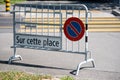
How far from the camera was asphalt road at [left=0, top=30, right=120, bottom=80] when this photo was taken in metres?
8.69

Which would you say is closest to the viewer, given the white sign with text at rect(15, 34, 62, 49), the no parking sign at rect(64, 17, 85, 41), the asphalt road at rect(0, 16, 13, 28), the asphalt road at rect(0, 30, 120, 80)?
the asphalt road at rect(0, 30, 120, 80)

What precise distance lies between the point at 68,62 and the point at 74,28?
3.69ft

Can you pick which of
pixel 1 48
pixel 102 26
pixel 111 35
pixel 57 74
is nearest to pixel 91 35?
pixel 111 35

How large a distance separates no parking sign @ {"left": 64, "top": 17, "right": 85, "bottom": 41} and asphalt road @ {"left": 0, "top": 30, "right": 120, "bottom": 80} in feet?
2.49

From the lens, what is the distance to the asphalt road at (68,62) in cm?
869

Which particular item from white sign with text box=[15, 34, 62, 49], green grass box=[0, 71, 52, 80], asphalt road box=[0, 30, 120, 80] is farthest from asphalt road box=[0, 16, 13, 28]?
green grass box=[0, 71, 52, 80]

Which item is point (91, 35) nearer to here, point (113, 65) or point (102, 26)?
point (102, 26)

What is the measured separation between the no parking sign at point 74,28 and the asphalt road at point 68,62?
2.49 ft

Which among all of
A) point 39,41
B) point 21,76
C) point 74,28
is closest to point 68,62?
point 39,41

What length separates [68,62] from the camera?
32.1 ft

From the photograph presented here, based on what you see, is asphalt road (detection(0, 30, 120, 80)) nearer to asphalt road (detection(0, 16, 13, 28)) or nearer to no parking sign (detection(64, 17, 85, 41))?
no parking sign (detection(64, 17, 85, 41))

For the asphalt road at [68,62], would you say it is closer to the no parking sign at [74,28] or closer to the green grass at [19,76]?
the green grass at [19,76]

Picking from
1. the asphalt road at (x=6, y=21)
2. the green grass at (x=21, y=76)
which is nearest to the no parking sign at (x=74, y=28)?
the green grass at (x=21, y=76)

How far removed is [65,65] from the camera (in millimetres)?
9477
